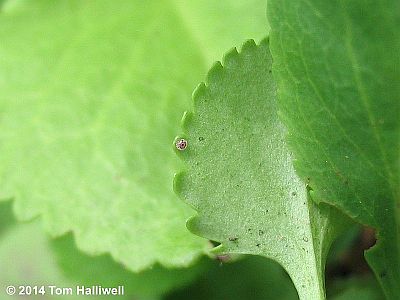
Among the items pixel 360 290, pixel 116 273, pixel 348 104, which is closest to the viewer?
pixel 348 104

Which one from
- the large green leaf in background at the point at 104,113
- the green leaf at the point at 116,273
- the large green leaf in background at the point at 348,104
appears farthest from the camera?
the green leaf at the point at 116,273

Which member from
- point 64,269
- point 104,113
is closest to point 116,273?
point 64,269

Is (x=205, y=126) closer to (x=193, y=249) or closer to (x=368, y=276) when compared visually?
(x=193, y=249)

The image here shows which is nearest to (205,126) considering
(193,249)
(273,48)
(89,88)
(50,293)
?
(273,48)

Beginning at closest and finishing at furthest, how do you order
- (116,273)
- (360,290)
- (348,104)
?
(348,104) < (360,290) < (116,273)

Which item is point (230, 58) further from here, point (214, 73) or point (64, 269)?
point (64, 269)

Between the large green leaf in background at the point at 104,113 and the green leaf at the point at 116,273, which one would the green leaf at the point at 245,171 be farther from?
the green leaf at the point at 116,273

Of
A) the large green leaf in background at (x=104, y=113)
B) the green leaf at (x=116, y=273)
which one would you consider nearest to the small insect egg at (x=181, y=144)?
the large green leaf in background at (x=104, y=113)
